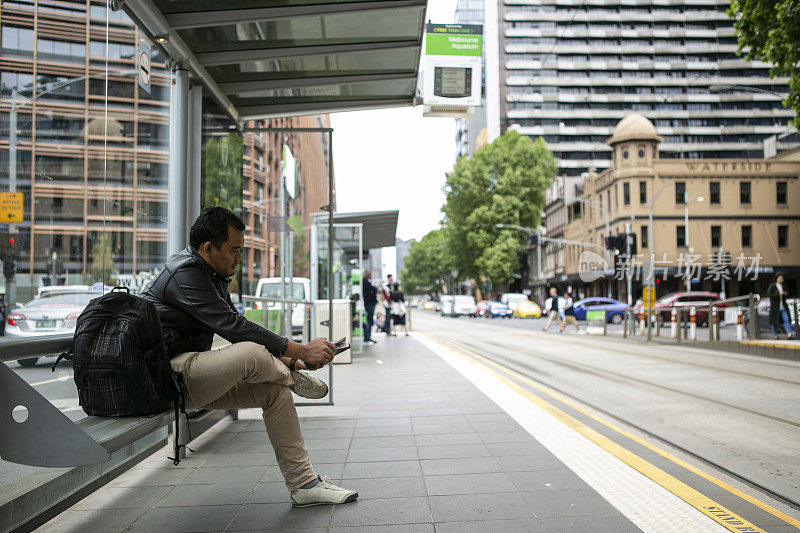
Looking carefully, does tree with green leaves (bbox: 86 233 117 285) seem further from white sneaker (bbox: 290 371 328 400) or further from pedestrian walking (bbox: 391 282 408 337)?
pedestrian walking (bbox: 391 282 408 337)

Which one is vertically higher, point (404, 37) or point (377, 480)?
point (404, 37)

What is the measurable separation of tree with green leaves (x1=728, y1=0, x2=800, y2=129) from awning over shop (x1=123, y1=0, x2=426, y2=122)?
1000 cm

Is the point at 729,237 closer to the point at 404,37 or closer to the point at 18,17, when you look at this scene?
the point at 404,37

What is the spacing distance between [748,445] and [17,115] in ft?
18.6

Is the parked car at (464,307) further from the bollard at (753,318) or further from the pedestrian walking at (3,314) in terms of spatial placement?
the pedestrian walking at (3,314)

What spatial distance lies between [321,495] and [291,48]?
13.3 feet

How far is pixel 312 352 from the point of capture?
3.64 metres

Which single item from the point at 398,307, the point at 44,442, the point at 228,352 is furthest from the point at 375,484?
the point at 398,307

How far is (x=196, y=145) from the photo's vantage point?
19.2 ft

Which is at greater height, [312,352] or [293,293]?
[293,293]

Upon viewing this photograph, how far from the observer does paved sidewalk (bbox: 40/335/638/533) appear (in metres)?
3.52

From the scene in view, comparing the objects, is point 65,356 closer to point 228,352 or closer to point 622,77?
point 228,352

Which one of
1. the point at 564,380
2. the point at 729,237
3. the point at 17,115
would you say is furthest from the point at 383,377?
the point at 729,237

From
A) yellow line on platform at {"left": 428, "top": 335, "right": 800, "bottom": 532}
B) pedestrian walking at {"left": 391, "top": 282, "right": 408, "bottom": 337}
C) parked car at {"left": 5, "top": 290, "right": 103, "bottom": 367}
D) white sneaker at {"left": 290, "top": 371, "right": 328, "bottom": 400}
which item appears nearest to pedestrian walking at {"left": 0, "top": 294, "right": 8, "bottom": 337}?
parked car at {"left": 5, "top": 290, "right": 103, "bottom": 367}
